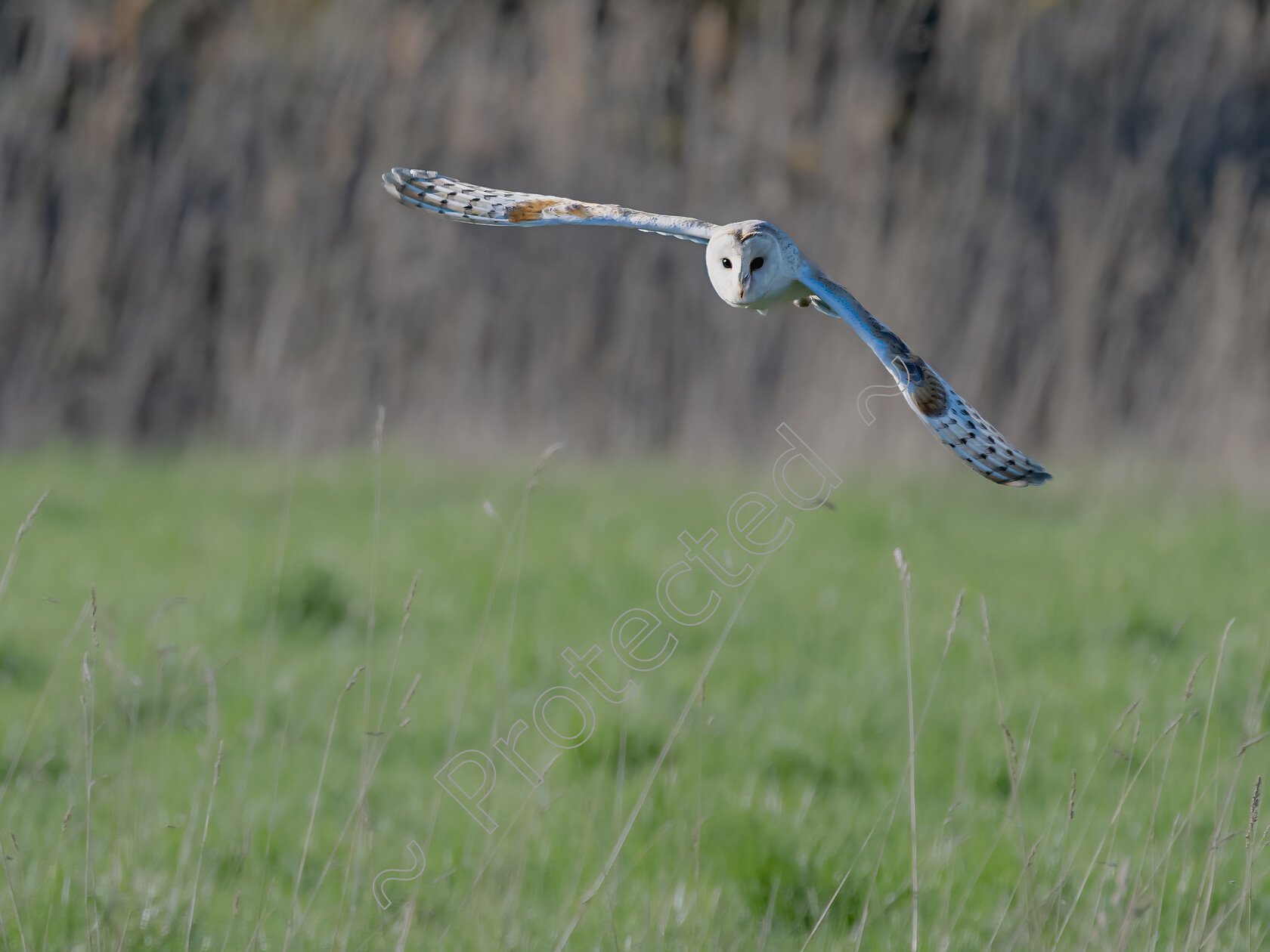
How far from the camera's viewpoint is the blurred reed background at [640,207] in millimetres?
8203

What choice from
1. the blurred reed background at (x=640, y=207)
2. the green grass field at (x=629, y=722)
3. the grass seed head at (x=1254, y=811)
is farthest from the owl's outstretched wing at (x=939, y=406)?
the blurred reed background at (x=640, y=207)

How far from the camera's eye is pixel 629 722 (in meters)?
4.00

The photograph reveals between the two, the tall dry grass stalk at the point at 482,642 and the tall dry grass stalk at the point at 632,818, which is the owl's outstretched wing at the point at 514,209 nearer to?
the tall dry grass stalk at the point at 482,642

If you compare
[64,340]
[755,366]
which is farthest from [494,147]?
[64,340]

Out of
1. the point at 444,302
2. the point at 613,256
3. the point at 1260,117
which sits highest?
the point at 1260,117

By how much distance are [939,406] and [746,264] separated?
32cm

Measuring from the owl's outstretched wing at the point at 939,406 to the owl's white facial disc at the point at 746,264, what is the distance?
0.27 ft

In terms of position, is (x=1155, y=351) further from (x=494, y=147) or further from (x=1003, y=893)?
(x=1003, y=893)

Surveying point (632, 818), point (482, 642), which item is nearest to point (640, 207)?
point (482, 642)

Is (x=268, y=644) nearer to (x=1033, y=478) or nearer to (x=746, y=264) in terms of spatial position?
(x=746, y=264)

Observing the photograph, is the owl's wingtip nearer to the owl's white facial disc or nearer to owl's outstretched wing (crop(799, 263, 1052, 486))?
owl's outstretched wing (crop(799, 263, 1052, 486))

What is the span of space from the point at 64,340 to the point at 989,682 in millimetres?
7000

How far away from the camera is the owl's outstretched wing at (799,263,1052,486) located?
61.5 inches

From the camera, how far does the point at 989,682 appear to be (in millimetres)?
4387
